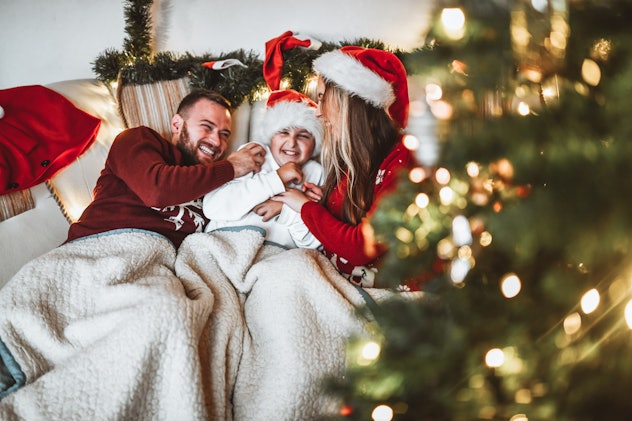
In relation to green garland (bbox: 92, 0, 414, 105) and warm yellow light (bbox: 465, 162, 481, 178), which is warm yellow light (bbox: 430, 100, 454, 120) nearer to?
warm yellow light (bbox: 465, 162, 481, 178)

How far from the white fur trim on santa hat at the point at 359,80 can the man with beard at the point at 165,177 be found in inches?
15.6

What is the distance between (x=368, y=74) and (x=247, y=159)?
484 millimetres

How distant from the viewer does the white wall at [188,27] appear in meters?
2.04

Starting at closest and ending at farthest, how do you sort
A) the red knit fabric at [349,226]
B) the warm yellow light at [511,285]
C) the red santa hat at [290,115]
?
the warm yellow light at [511,285] → the red knit fabric at [349,226] → the red santa hat at [290,115]

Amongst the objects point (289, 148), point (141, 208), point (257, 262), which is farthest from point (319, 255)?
point (141, 208)

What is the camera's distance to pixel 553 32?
1.67 ft

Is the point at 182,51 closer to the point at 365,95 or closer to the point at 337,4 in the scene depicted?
the point at 337,4

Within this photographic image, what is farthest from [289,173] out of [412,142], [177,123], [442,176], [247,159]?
[442,176]

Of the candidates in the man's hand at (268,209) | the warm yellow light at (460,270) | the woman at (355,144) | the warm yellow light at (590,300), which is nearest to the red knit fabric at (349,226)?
the woman at (355,144)

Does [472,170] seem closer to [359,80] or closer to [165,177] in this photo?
[359,80]

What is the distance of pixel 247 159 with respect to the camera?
4.80 ft

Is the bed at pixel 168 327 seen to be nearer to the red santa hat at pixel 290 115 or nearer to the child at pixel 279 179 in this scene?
the child at pixel 279 179

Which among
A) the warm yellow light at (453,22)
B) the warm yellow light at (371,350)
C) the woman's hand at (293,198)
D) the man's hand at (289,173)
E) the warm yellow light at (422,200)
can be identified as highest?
the warm yellow light at (453,22)

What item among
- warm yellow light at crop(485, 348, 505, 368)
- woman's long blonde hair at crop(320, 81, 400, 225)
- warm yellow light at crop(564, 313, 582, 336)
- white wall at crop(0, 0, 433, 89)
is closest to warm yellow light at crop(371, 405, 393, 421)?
warm yellow light at crop(485, 348, 505, 368)
